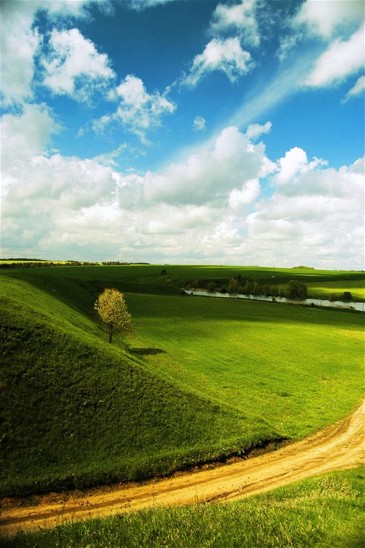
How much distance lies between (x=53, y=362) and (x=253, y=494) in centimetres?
1879

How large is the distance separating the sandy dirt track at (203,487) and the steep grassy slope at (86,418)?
1177 mm

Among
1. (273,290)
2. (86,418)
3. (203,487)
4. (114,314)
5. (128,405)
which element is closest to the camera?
(203,487)

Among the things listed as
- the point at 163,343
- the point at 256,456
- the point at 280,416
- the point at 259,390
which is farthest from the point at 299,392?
the point at 163,343

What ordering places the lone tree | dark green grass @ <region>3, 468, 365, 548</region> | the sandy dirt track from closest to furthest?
dark green grass @ <region>3, 468, 365, 548</region>, the sandy dirt track, the lone tree

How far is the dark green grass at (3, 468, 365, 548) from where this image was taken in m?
12.3

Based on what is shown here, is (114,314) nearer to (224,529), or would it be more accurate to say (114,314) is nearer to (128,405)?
(128,405)

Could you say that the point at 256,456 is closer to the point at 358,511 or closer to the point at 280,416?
the point at 280,416

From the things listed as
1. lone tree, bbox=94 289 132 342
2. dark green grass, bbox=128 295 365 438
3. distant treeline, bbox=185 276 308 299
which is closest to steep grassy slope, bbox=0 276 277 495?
dark green grass, bbox=128 295 365 438

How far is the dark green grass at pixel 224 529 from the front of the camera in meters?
12.3

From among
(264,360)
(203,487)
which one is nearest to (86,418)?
(203,487)

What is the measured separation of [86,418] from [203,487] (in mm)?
9942

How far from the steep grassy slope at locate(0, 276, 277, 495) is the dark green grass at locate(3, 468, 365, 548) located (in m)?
8.91

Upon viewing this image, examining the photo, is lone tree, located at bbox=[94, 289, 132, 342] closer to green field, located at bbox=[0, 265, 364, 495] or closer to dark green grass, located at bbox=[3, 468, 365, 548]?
green field, located at bbox=[0, 265, 364, 495]

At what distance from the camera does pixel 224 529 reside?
43.0 ft
